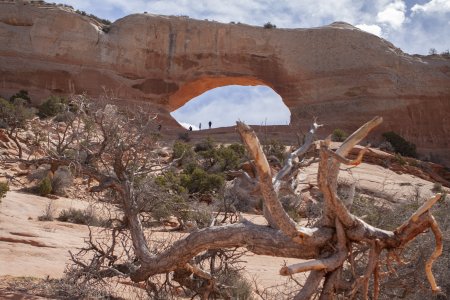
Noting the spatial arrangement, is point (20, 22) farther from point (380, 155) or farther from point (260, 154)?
point (260, 154)

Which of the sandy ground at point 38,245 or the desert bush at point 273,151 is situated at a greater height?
the desert bush at point 273,151

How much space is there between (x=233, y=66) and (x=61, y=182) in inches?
689

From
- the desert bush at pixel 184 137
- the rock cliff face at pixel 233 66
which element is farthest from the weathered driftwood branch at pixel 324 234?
the rock cliff face at pixel 233 66

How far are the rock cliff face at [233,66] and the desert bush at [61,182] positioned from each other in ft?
43.1

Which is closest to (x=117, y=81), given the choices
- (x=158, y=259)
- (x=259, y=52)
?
(x=259, y=52)

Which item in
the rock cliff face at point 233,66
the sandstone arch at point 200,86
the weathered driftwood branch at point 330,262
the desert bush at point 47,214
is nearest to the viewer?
the weathered driftwood branch at point 330,262

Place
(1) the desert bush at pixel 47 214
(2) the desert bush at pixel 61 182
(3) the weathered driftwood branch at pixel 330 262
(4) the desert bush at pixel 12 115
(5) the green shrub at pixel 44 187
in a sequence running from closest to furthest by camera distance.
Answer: (3) the weathered driftwood branch at pixel 330 262 < (1) the desert bush at pixel 47 214 < (5) the green shrub at pixel 44 187 < (2) the desert bush at pixel 61 182 < (4) the desert bush at pixel 12 115

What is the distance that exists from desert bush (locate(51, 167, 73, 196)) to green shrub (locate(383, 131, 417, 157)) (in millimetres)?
17475

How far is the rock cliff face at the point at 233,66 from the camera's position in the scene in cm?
3062

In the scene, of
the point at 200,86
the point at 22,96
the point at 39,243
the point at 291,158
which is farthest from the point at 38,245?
the point at 200,86

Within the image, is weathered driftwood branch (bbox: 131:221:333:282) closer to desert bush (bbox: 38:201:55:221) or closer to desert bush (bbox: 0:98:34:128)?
desert bush (bbox: 38:201:55:221)

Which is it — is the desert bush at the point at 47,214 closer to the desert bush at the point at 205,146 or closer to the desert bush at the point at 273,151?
the desert bush at the point at 273,151

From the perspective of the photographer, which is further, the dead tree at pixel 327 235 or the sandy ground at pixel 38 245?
the sandy ground at pixel 38 245

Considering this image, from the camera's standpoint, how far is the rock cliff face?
30625 mm
